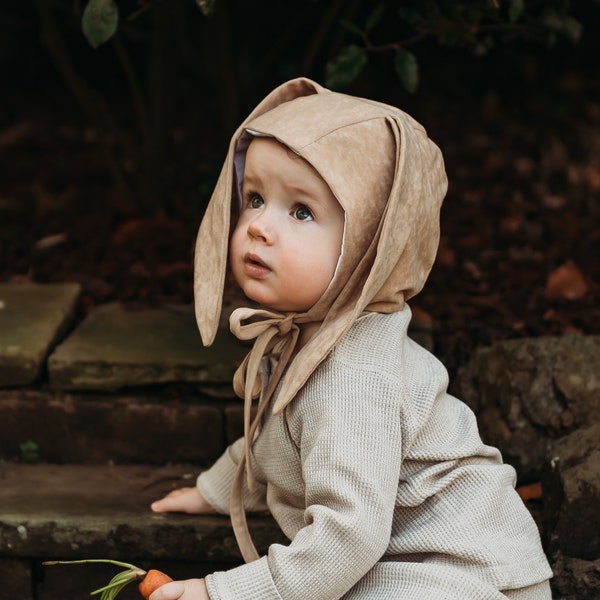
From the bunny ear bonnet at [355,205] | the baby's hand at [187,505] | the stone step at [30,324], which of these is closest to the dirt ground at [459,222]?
the stone step at [30,324]

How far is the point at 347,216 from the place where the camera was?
2.10 m

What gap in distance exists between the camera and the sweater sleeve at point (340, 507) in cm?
205

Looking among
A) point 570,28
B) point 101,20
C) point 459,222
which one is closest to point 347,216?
point 101,20

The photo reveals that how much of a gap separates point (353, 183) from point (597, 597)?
3.76 ft

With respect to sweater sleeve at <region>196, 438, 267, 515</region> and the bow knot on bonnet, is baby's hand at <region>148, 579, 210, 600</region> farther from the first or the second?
sweater sleeve at <region>196, 438, 267, 515</region>

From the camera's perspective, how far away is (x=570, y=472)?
2.54 meters

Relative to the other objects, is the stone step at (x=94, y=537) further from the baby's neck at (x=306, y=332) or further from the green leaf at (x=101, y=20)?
the green leaf at (x=101, y=20)

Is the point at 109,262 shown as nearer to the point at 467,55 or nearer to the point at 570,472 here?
the point at 570,472

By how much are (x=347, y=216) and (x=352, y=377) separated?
0.33 m

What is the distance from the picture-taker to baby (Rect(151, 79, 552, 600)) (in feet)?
6.81

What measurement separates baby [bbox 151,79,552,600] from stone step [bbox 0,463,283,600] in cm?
37

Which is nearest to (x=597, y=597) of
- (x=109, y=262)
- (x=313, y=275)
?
(x=313, y=275)

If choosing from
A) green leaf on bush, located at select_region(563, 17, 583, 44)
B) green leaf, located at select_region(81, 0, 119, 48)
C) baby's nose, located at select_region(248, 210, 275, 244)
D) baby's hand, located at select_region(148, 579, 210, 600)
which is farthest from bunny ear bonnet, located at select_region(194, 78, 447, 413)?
green leaf on bush, located at select_region(563, 17, 583, 44)

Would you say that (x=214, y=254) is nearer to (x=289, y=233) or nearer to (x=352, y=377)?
(x=289, y=233)
